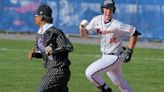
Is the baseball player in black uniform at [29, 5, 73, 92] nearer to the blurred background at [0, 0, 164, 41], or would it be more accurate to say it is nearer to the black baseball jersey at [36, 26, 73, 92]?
the black baseball jersey at [36, 26, 73, 92]

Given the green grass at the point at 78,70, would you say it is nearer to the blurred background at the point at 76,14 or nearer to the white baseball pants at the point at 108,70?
the white baseball pants at the point at 108,70

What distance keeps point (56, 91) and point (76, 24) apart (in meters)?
21.5

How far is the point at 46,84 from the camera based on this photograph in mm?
9336

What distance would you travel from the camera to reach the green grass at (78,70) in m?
14.5

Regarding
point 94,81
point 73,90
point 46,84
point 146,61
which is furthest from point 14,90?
point 146,61

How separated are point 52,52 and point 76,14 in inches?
854

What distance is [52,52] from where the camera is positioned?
921cm

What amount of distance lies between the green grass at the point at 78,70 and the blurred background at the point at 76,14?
13.6ft

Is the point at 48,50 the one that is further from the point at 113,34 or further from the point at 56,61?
the point at 113,34

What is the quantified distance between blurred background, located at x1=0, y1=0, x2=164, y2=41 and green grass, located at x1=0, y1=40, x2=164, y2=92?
13.6ft

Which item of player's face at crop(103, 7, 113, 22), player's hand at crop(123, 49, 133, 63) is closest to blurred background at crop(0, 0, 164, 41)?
player's face at crop(103, 7, 113, 22)

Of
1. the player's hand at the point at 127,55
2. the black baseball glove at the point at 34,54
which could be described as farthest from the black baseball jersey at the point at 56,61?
the player's hand at the point at 127,55

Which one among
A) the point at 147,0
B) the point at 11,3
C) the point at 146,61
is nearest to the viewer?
the point at 146,61

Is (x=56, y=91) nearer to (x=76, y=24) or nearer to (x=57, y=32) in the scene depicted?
(x=57, y=32)
